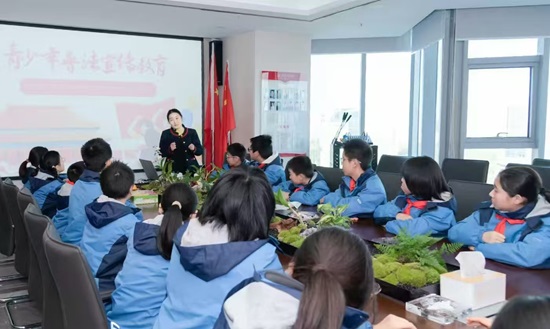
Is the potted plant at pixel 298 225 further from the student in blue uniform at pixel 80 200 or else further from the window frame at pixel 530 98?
the window frame at pixel 530 98

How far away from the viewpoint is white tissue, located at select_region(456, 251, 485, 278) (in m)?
1.49

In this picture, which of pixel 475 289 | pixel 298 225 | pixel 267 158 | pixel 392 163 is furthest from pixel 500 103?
pixel 475 289

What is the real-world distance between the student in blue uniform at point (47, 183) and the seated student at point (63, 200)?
0.06 metres

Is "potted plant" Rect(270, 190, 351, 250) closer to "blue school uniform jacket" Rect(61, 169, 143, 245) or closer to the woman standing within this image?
"blue school uniform jacket" Rect(61, 169, 143, 245)

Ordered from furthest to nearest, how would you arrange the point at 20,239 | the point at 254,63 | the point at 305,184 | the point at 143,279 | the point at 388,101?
the point at 388,101 → the point at 254,63 → the point at 305,184 → the point at 20,239 → the point at 143,279

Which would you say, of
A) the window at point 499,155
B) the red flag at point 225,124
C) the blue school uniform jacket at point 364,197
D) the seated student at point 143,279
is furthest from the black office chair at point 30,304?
the window at point 499,155

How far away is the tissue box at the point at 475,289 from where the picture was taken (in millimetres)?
1457

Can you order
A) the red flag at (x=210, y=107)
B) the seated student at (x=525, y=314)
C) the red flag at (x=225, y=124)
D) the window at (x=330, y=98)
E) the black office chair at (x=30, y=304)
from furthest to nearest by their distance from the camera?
the window at (x=330, y=98) → the red flag at (x=210, y=107) → the red flag at (x=225, y=124) → the black office chair at (x=30, y=304) → the seated student at (x=525, y=314)

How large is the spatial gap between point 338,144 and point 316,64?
1417mm

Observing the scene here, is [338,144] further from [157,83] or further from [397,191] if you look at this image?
[397,191]

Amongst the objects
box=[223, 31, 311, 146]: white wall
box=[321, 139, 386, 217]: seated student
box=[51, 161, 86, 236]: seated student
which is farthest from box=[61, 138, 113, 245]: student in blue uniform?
box=[223, 31, 311, 146]: white wall

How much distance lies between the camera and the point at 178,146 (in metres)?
5.29

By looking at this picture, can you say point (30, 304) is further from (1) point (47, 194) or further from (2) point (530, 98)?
(2) point (530, 98)

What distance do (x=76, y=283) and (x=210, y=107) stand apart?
17.9ft
